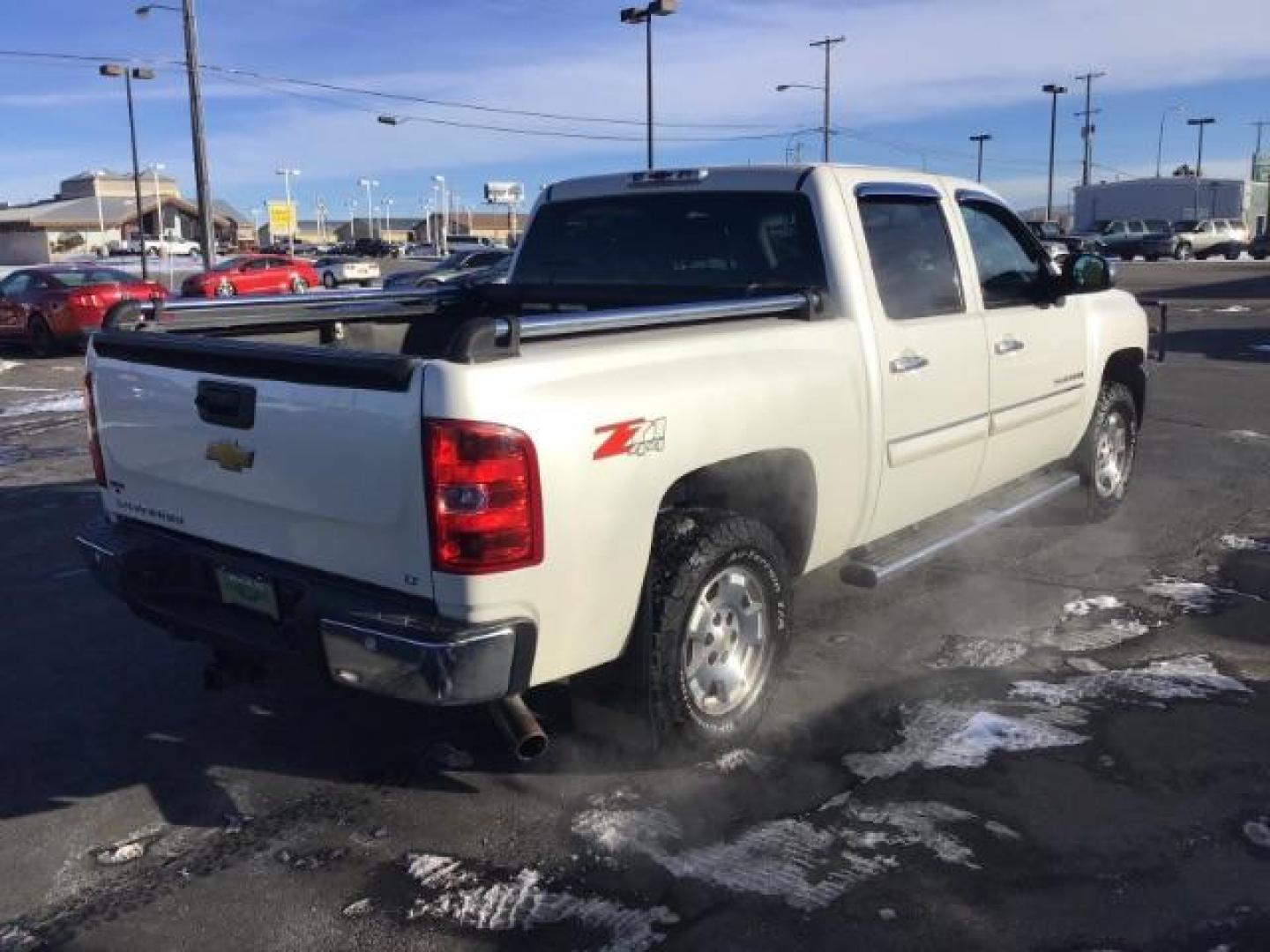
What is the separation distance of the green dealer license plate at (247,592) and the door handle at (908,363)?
7.90ft

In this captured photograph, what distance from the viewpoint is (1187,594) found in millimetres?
5637

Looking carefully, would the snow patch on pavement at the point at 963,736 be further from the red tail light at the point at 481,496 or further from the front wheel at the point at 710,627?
the red tail light at the point at 481,496

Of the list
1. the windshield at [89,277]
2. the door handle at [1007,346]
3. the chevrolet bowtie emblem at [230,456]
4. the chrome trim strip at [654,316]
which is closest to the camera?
the chrome trim strip at [654,316]

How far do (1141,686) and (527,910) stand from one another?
2692 mm

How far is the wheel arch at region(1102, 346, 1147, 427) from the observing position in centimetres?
663

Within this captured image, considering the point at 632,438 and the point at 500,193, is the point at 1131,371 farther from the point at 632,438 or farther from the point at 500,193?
the point at 500,193

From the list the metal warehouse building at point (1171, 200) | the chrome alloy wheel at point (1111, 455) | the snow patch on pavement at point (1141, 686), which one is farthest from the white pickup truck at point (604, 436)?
the metal warehouse building at point (1171, 200)

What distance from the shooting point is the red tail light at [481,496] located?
9.60 feet

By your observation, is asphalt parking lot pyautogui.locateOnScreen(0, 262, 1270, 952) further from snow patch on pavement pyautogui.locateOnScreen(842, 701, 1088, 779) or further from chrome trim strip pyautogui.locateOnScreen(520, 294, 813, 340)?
chrome trim strip pyautogui.locateOnScreen(520, 294, 813, 340)

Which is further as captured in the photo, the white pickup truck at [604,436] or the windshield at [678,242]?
the windshield at [678,242]

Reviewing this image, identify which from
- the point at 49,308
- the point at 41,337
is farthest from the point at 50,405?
the point at 41,337

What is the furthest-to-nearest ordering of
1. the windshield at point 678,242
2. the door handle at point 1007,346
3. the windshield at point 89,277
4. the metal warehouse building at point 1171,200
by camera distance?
the metal warehouse building at point 1171,200 < the windshield at point 89,277 < the door handle at point 1007,346 < the windshield at point 678,242

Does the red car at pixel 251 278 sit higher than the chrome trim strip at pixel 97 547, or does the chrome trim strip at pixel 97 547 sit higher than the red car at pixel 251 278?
the red car at pixel 251 278

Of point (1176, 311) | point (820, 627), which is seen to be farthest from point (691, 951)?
point (1176, 311)
